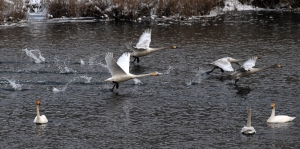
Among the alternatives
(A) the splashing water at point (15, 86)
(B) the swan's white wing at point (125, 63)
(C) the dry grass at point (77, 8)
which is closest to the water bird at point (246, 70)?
(B) the swan's white wing at point (125, 63)

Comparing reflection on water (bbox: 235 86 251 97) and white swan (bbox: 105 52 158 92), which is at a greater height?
white swan (bbox: 105 52 158 92)

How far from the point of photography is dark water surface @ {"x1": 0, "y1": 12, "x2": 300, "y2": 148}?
15500mm

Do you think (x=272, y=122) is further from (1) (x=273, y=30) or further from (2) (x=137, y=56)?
(1) (x=273, y=30)

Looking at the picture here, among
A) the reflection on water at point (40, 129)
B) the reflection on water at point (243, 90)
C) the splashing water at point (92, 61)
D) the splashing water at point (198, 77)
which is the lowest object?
the reflection on water at point (40, 129)

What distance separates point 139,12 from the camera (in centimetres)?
4319

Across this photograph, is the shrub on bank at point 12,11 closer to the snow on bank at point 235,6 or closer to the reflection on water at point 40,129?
the snow on bank at point 235,6

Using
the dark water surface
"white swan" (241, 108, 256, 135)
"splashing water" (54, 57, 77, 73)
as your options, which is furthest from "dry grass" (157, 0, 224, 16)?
"white swan" (241, 108, 256, 135)

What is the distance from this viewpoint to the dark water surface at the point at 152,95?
15.5 m

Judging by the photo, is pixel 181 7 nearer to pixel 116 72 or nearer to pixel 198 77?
pixel 198 77

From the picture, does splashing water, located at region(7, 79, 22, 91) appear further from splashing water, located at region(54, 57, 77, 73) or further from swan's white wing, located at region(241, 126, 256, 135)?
swan's white wing, located at region(241, 126, 256, 135)

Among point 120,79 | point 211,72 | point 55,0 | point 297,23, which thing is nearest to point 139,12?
Answer: point 55,0

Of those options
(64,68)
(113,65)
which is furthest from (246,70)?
(64,68)

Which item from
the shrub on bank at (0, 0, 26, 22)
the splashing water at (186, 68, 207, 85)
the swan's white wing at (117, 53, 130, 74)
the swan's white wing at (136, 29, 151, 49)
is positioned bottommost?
the splashing water at (186, 68, 207, 85)

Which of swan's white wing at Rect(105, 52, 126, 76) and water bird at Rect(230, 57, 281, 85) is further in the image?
water bird at Rect(230, 57, 281, 85)
